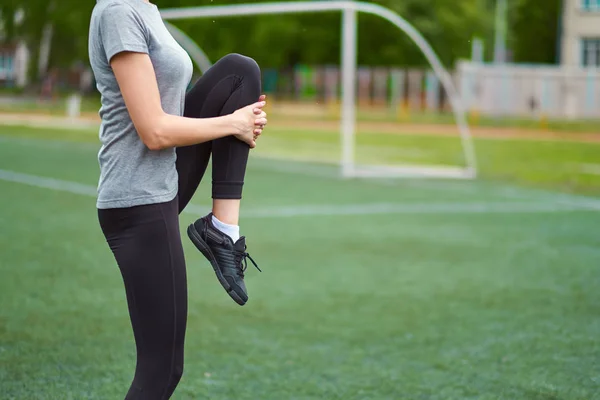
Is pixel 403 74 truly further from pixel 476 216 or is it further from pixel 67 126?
pixel 476 216

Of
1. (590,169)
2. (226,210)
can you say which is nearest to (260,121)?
(226,210)

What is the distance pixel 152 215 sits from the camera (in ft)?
9.61

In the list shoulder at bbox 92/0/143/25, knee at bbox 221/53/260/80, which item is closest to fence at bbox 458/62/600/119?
knee at bbox 221/53/260/80

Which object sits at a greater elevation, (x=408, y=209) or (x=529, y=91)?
(x=529, y=91)

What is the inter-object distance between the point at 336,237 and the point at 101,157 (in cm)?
731

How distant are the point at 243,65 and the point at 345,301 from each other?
4210mm

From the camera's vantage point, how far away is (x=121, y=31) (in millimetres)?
2760

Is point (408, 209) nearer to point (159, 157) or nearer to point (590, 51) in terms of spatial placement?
point (159, 157)

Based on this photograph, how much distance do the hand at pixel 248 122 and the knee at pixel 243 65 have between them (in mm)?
89

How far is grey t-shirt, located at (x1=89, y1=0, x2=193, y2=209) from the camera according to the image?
9.27 ft

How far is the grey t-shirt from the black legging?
0.17ft

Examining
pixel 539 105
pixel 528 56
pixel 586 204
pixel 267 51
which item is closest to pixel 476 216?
pixel 586 204

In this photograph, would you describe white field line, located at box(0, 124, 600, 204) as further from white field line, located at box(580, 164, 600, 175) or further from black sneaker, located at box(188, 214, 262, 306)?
black sneaker, located at box(188, 214, 262, 306)

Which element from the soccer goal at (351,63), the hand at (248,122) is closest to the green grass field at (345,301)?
the hand at (248,122)
